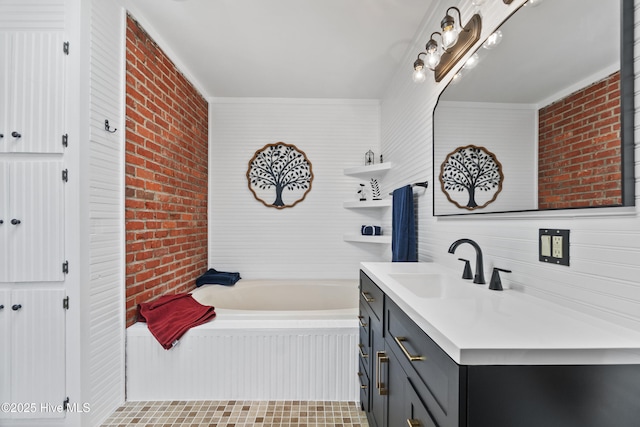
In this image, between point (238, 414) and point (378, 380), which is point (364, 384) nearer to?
point (378, 380)

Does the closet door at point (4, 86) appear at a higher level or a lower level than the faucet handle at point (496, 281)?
higher

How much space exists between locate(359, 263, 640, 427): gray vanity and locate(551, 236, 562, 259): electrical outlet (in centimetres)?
17

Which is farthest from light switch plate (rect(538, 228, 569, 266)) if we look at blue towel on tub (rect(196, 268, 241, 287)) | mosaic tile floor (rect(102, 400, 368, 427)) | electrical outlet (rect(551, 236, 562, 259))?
blue towel on tub (rect(196, 268, 241, 287))

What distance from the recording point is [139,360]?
196 cm

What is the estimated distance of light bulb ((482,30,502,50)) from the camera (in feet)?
Answer: 4.31

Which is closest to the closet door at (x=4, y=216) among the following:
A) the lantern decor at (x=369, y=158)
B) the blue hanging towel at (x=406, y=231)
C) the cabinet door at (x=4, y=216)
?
the cabinet door at (x=4, y=216)

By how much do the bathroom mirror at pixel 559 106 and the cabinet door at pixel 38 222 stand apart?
210 centimetres

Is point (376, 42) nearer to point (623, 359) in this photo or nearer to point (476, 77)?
point (476, 77)

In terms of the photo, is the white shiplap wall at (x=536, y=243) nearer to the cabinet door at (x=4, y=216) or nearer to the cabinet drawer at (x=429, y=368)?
the cabinet drawer at (x=429, y=368)

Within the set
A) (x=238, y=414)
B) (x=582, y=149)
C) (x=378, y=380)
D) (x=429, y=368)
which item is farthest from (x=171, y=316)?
(x=582, y=149)

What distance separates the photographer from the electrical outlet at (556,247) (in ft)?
3.33

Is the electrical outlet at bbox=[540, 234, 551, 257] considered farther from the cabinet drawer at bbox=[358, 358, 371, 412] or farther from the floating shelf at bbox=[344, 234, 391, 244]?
the floating shelf at bbox=[344, 234, 391, 244]

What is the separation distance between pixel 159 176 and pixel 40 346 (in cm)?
123

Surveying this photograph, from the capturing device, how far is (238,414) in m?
1.84
